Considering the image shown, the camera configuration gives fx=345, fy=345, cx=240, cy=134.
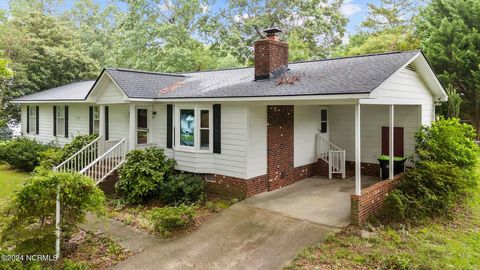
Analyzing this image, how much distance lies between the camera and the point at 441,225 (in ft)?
29.2

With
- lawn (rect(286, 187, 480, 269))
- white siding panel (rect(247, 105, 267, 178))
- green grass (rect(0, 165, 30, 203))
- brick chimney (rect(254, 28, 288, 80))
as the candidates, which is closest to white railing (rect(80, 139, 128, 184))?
green grass (rect(0, 165, 30, 203))

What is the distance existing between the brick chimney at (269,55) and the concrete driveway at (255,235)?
424cm

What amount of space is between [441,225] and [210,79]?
31.0ft

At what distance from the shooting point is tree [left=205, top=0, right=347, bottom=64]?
30.9 m

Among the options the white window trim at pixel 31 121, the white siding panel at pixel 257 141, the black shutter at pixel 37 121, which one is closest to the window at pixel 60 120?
the black shutter at pixel 37 121

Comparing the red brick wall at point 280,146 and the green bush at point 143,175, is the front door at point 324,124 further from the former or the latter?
the green bush at point 143,175

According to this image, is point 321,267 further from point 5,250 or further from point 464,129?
point 464,129

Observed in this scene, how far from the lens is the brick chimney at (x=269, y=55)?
11883 millimetres

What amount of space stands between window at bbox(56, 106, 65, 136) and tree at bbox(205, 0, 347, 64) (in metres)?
16.3

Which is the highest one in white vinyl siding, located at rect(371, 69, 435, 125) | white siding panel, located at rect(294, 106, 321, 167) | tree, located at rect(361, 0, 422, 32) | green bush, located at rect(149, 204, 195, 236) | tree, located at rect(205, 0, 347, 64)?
tree, located at rect(361, 0, 422, 32)

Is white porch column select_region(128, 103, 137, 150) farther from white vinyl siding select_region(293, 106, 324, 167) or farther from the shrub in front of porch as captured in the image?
the shrub in front of porch

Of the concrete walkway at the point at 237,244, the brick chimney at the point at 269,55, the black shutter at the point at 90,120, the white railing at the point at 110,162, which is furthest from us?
the black shutter at the point at 90,120

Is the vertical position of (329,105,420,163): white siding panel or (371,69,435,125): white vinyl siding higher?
(371,69,435,125): white vinyl siding

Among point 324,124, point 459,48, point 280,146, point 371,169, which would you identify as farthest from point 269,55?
point 459,48
